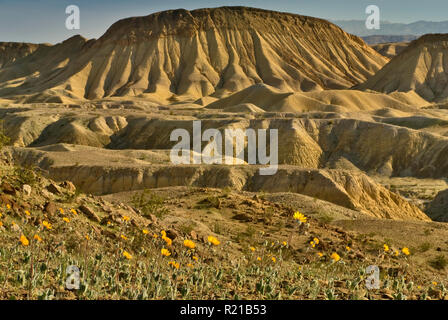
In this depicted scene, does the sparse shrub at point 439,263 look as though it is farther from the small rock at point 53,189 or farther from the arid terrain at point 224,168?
the small rock at point 53,189

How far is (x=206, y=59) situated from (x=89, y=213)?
105 m

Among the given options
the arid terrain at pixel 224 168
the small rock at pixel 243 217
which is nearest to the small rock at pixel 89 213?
the arid terrain at pixel 224 168

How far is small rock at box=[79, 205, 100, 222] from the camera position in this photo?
999cm

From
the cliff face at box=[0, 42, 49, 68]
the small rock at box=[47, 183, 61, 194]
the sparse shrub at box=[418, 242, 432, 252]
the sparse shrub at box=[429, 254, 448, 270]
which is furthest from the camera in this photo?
the cliff face at box=[0, 42, 49, 68]

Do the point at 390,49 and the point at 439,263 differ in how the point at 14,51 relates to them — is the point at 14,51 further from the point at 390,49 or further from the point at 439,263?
the point at 439,263

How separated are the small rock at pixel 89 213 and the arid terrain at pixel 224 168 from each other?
37 millimetres

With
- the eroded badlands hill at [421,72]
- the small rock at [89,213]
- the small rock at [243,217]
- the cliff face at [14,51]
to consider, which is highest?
the cliff face at [14,51]

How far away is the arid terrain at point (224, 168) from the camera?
677 cm

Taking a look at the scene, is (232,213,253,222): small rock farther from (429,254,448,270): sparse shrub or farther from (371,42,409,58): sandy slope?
(371,42,409,58): sandy slope

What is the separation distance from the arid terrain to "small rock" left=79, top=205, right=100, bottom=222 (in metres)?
0.04

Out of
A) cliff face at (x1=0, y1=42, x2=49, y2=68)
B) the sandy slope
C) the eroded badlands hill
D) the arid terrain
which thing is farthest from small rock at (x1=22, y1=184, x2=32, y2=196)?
the sandy slope
